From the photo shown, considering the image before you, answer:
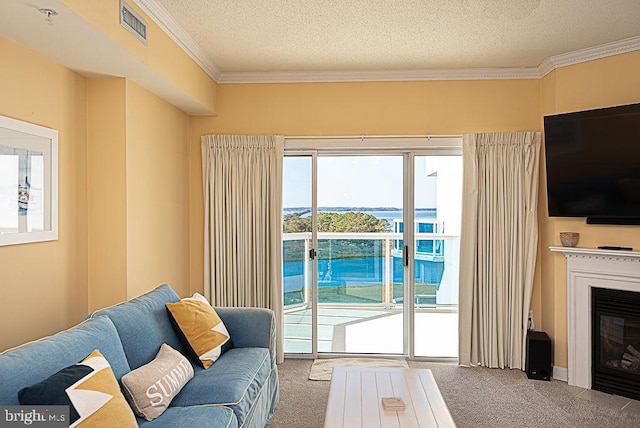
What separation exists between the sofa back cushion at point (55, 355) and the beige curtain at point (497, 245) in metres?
3.26

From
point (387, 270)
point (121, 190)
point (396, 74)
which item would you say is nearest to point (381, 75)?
point (396, 74)

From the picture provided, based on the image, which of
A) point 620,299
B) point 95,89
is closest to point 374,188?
point 620,299

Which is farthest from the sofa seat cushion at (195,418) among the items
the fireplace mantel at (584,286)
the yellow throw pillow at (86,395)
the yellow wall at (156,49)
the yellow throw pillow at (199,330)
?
the fireplace mantel at (584,286)

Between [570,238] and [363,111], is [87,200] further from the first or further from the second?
[570,238]

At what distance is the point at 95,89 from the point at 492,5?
2.70 meters

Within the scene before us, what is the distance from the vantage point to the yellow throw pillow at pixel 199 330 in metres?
3.17

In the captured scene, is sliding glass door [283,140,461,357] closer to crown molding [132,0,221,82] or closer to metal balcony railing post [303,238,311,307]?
metal balcony railing post [303,238,311,307]

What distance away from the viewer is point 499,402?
3873 millimetres

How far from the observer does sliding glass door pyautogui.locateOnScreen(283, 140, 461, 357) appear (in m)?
4.93

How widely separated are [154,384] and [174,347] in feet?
2.41

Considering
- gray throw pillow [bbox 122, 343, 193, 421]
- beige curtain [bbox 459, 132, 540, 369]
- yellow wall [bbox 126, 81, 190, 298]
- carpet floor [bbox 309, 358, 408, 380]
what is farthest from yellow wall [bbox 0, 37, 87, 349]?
beige curtain [bbox 459, 132, 540, 369]

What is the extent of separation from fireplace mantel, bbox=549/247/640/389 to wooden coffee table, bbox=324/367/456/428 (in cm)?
170

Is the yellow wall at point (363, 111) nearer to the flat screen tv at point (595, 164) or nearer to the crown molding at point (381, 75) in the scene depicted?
the crown molding at point (381, 75)

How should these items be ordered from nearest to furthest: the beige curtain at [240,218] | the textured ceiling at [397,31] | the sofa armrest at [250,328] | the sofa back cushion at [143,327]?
the sofa back cushion at [143,327] < the textured ceiling at [397,31] < the sofa armrest at [250,328] < the beige curtain at [240,218]
